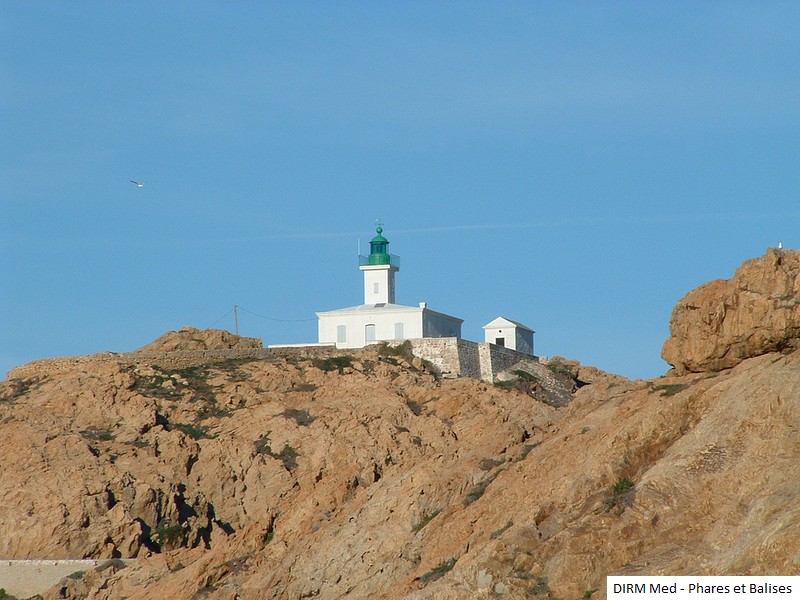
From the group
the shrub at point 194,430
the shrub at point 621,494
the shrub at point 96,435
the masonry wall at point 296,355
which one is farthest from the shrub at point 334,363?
the shrub at point 621,494

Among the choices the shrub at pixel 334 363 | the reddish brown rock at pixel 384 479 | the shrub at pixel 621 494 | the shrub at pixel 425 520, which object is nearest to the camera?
the reddish brown rock at pixel 384 479

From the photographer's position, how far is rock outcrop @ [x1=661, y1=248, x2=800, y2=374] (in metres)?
25.7

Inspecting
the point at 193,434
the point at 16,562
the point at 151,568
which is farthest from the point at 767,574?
the point at 193,434

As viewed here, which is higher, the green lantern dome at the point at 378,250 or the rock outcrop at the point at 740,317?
the green lantern dome at the point at 378,250

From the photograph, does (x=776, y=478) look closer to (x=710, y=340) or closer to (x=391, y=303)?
(x=710, y=340)

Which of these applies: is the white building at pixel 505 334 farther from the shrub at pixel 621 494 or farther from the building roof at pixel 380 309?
the shrub at pixel 621 494

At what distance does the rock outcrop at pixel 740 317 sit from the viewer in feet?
84.4

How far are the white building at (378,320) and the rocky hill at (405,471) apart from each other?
254 cm

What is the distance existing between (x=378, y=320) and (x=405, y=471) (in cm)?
2345

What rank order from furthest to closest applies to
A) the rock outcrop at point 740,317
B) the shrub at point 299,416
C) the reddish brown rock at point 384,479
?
the shrub at point 299,416 → the rock outcrop at point 740,317 → the reddish brown rock at point 384,479

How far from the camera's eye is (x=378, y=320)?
55.2m

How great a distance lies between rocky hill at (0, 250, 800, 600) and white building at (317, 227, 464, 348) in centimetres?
254

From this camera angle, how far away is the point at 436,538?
90.8ft

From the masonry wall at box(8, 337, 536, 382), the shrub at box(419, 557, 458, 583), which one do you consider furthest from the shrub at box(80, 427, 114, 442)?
the shrub at box(419, 557, 458, 583)
